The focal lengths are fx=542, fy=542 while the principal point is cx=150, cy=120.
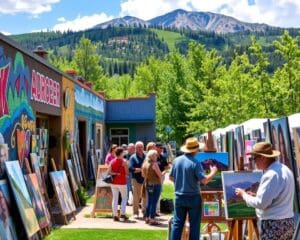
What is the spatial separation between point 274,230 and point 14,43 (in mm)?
6425

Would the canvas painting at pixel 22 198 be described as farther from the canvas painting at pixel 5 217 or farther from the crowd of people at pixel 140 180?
the crowd of people at pixel 140 180

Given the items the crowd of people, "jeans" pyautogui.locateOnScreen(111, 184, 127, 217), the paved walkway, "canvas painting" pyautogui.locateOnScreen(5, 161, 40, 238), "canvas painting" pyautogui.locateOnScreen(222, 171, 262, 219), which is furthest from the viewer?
"jeans" pyautogui.locateOnScreen(111, 184, 127, 217)

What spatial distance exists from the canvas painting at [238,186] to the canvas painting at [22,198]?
3352 millimetres

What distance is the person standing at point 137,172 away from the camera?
42.7 ft

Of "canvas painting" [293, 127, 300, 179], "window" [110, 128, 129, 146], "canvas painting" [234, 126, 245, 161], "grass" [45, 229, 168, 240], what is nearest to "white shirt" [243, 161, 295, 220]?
"canvas painting" [293, 127, 300, 179]

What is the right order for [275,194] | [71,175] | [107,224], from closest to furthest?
[275,194] < [107,224] < [71,175]

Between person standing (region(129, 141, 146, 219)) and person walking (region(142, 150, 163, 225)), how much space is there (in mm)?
1079

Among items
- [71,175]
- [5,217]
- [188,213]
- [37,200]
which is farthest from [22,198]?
[71,175]

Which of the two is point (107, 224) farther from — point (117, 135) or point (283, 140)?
point (117, 135)

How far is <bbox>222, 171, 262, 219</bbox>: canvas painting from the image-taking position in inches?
298

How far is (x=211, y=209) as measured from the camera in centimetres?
884

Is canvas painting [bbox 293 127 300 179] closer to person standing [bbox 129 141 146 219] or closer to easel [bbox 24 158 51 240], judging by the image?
easel [bbox 24 158 51 240]

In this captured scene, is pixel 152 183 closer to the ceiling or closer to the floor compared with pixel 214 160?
closer to the floor

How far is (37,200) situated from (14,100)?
1.97 metres
